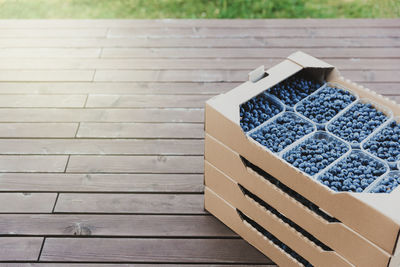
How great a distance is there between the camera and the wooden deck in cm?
187

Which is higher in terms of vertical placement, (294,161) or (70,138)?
(294,161)

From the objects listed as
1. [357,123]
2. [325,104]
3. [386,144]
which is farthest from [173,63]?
[386,144]

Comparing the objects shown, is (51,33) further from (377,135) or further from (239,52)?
(377,135)

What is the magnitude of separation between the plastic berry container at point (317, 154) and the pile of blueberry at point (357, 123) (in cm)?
3

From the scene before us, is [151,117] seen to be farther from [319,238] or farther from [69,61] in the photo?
[319,238]

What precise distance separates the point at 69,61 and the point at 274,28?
1156 mm

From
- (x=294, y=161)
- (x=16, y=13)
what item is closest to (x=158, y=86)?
(x=294, y=161)

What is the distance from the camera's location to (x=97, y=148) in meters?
2.25

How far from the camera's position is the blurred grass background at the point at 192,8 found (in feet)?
11.7

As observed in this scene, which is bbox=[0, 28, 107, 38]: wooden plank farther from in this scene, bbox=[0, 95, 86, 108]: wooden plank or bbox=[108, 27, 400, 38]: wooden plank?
bbox=[0, 95, 86, 108]: wooden plank

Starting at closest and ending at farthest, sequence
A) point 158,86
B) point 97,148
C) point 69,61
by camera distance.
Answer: point 97,148
point 158,86
point 69,61

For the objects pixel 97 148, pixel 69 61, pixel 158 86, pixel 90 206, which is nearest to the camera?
Result: pixel 90 206

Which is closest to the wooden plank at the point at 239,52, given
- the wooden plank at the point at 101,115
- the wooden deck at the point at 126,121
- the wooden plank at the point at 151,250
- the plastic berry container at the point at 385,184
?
the wooden deck at the point at 126,121

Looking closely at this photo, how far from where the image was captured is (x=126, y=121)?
240 cm
